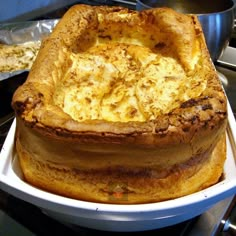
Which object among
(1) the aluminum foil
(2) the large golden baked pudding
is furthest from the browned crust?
(1) the aluminum foil

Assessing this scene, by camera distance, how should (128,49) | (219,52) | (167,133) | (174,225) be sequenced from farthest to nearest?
(219,52), (128,49), (174,225), (167,133)

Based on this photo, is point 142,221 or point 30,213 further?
point 30,213

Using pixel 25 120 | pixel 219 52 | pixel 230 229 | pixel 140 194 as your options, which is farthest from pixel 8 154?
pixel 219 52

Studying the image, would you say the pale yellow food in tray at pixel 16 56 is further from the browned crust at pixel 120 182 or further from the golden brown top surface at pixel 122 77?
the browned crust at pixel 120 182

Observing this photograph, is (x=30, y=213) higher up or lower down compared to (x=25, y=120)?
lower down

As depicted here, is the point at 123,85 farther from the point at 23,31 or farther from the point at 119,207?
the point at 23,31

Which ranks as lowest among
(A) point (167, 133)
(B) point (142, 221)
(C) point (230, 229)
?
(C) point (230, 229)

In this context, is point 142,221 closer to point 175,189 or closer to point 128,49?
point 175,189
